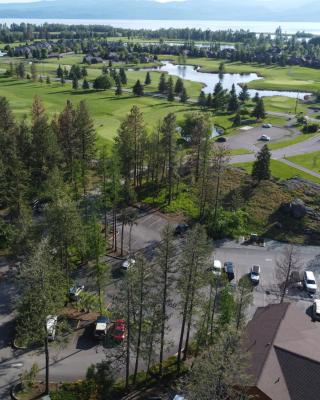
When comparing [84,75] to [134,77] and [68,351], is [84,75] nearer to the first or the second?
[134,77]

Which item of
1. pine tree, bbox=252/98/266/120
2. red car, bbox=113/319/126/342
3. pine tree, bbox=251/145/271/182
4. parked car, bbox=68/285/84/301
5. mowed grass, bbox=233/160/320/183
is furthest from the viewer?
pine tree, bbox=252/98/266/120

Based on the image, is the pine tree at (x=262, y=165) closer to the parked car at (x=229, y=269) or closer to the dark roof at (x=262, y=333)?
the parked car at (x=229, y=269)

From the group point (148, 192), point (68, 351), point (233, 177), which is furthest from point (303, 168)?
point (68, 351)

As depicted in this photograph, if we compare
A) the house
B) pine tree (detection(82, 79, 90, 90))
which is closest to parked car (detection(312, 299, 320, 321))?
the house

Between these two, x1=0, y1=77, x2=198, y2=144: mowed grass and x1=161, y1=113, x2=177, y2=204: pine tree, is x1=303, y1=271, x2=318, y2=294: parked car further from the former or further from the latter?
x1=0, y1=77, x2=198, y2=144: mowed grass

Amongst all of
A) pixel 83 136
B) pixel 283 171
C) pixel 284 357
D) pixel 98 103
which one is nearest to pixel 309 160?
pixel 283 171
